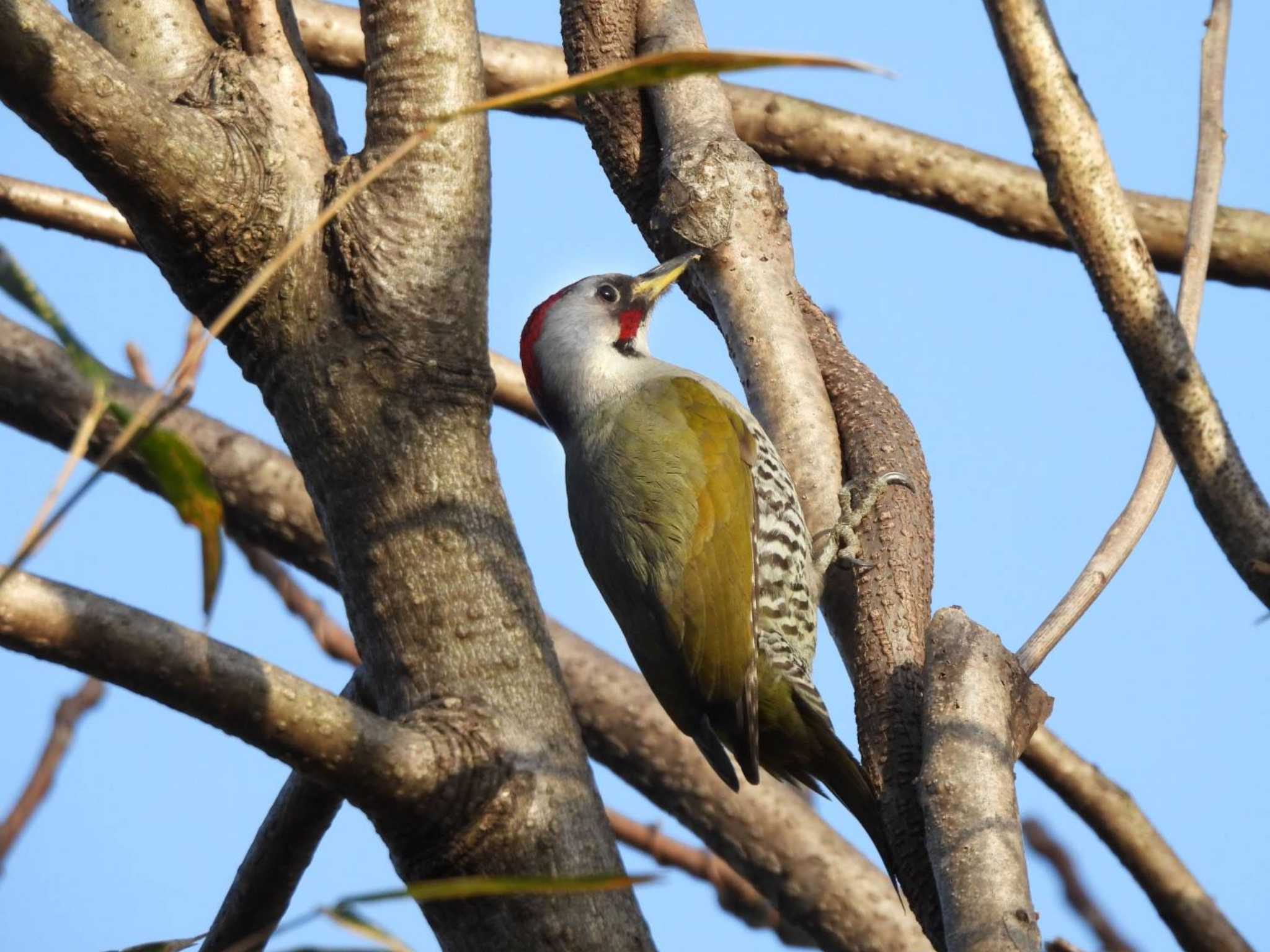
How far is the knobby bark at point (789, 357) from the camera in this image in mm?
2662

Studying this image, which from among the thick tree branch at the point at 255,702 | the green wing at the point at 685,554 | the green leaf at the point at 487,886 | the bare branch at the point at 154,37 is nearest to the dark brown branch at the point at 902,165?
the green wing at the point at 685,554

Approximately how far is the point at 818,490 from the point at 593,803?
103cm

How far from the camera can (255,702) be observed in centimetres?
188

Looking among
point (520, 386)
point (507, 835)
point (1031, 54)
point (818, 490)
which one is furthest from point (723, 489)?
point (1031, 54)

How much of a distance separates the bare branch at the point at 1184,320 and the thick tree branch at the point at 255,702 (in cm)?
98

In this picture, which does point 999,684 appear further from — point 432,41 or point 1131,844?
point 1131,844

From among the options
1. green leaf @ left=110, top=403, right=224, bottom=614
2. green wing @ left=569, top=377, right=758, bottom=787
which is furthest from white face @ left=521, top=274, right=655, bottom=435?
green leaf @ left=110, top=403, right=224, bottom=614

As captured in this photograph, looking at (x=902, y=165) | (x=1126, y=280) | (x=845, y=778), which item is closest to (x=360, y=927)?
(x=1126, y=280)

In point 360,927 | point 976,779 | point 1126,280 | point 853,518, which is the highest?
point 853,518

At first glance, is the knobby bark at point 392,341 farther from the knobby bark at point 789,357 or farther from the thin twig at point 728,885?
the thin twig at point 728,885

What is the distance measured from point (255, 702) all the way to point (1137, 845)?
10.5ft

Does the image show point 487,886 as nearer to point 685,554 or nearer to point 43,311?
point 43,311

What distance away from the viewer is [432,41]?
2814 millimetres

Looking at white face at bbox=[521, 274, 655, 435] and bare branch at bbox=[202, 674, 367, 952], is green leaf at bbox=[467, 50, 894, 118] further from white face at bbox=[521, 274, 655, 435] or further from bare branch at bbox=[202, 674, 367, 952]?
white face at bbox=[521, 274, 655, 435]
